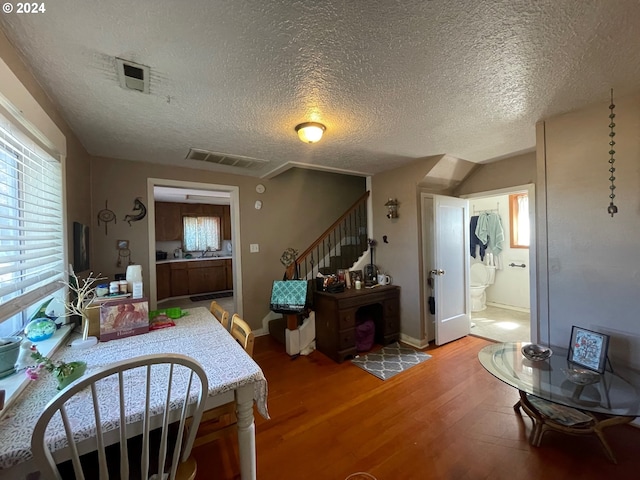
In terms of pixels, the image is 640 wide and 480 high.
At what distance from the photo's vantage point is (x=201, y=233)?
6.41 meters

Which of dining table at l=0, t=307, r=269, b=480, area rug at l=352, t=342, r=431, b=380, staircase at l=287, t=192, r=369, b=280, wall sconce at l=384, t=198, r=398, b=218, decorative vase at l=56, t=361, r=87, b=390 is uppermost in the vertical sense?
wall sconce at l=384, t=198, r=398, b=218

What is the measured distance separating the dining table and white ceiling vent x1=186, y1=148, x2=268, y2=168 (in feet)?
5.47

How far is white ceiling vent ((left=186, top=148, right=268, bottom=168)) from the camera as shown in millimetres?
2652

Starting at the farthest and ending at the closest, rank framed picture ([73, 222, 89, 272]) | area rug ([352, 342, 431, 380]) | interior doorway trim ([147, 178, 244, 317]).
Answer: interior doorway trim ([147, 178, 244, 317])
area rug ([352, 342, 431, 380])
framed picture ([73, 222, 89, 272])

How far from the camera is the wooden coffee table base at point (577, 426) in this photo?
151 centimetres

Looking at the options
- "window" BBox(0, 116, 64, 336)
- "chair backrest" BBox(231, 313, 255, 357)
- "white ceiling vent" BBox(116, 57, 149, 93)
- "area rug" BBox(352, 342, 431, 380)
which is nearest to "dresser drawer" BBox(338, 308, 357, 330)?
"area rug" BBox(352, 342, 431, 380)

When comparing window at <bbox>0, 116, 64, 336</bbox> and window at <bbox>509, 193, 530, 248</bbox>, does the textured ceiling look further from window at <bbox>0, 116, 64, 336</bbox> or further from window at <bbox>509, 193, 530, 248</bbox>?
window at <bbox>509, 193, 530, 248</bbox>

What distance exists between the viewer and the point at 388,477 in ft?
4.79

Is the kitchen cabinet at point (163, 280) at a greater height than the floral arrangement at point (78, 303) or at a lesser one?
lesser

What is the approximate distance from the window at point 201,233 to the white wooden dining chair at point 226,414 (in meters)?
5.07

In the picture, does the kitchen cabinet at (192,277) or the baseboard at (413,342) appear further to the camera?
the kitchen cabinet at (192,277)

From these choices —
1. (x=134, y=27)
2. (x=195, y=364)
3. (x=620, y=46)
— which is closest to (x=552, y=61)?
(x=620, y=46)

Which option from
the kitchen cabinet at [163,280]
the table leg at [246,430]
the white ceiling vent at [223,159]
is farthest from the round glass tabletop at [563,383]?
the kitchen cabinet at [163,280]

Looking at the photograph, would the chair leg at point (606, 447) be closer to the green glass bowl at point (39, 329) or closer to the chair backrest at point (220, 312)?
the chair backrest at point (220, 312)
